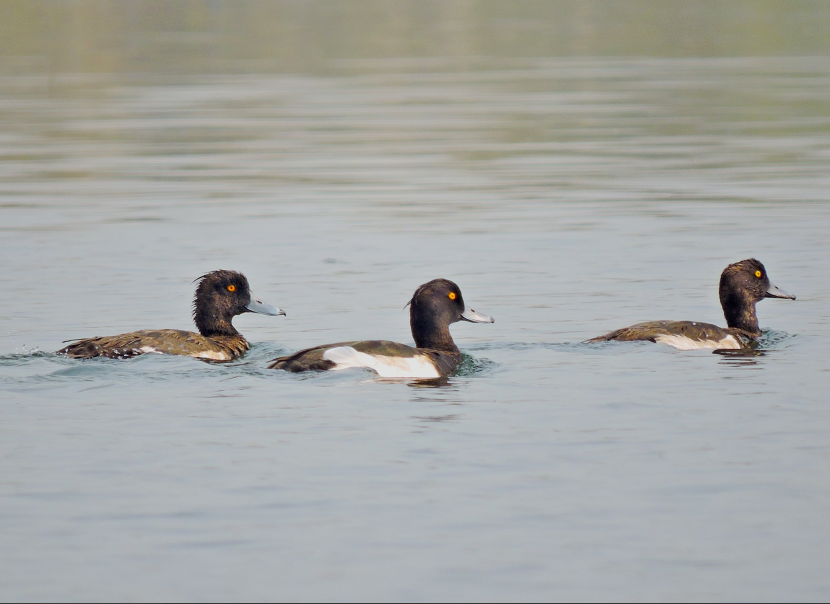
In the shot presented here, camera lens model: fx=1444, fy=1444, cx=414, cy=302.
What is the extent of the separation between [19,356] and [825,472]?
683 centimetres

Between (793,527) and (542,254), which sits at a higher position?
(542,254)

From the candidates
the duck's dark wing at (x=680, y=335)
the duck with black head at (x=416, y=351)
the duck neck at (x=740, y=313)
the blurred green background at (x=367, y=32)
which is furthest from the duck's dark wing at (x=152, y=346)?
the blurred green background at (x=367, y=32)

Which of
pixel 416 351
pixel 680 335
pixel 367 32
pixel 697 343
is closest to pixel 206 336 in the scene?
pixel 416 351

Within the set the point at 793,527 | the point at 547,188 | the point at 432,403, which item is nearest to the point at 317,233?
the point at 547,188

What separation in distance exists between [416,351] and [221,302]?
295 cm

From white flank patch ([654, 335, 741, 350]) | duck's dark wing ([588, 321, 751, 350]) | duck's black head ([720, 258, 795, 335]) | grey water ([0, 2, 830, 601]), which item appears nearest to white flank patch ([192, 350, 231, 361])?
grey water ([0, 2, 830, 601])

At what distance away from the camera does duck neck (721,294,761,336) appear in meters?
13.8

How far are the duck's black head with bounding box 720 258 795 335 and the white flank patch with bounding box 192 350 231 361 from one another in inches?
189

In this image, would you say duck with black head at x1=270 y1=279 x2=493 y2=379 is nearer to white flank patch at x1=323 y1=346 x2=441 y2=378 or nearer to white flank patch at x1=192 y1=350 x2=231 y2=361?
white flank patch at x1=323 y1=346 x2=441 y2=378

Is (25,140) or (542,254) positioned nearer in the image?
(542,254)

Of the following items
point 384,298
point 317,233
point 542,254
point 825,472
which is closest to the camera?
point 825,472

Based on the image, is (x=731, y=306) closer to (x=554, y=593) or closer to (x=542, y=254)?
(x=542, y=254)

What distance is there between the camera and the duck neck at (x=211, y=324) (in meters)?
13.8

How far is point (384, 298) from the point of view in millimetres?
15461
